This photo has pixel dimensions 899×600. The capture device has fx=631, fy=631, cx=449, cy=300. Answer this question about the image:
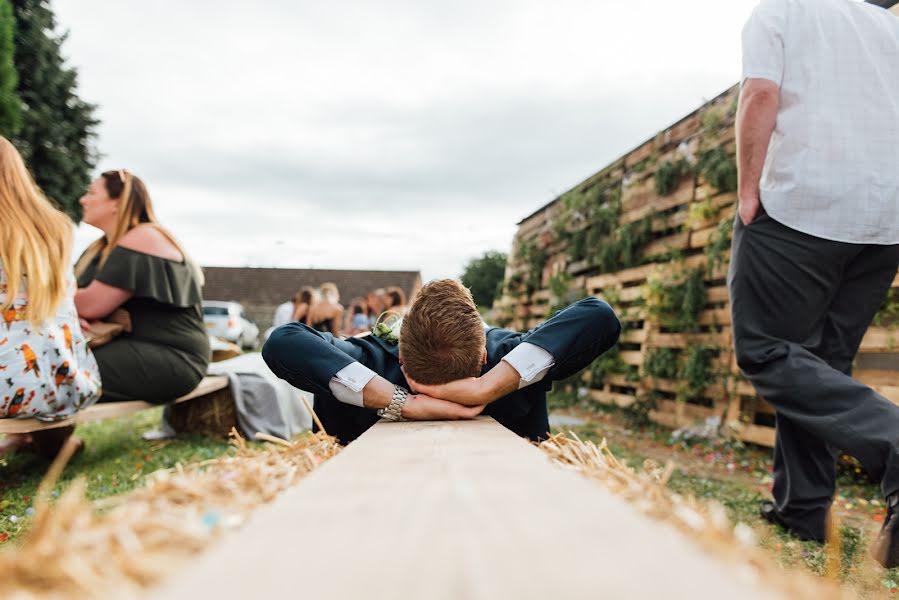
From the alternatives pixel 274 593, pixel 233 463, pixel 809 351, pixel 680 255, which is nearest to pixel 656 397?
pixel 680 255

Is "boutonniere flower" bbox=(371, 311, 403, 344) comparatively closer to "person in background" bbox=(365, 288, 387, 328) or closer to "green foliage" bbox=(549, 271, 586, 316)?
"green foliage" bbox=(549, 271, 586, 316)

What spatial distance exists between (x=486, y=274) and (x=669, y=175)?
32084mm

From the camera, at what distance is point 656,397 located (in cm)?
595

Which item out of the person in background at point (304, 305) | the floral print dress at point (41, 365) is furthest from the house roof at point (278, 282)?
the floral print dress at point (41, 365)

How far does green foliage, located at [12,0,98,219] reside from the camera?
16812mm

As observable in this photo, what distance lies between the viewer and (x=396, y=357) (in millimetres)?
2166

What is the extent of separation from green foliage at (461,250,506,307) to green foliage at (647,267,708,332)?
29524 mm

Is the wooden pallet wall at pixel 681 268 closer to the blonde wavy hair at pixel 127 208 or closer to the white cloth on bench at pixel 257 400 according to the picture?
the white cloth on bench at pixel 257 400

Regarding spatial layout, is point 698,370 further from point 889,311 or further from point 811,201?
point 811,201

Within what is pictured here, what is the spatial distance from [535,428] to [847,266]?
1376mm

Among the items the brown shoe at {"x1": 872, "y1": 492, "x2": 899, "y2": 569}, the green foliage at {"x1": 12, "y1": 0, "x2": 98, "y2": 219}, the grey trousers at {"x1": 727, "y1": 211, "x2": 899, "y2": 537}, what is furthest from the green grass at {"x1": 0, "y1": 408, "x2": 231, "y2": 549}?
the green foliage at {"x1": 12, "y1": 0, "x2": 98, "y2": 219}

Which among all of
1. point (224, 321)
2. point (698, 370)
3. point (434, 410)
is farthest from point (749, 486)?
point (224, 321)

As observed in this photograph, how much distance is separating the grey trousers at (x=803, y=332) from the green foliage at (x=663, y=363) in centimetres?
314

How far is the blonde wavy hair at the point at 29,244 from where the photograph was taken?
109 inches
